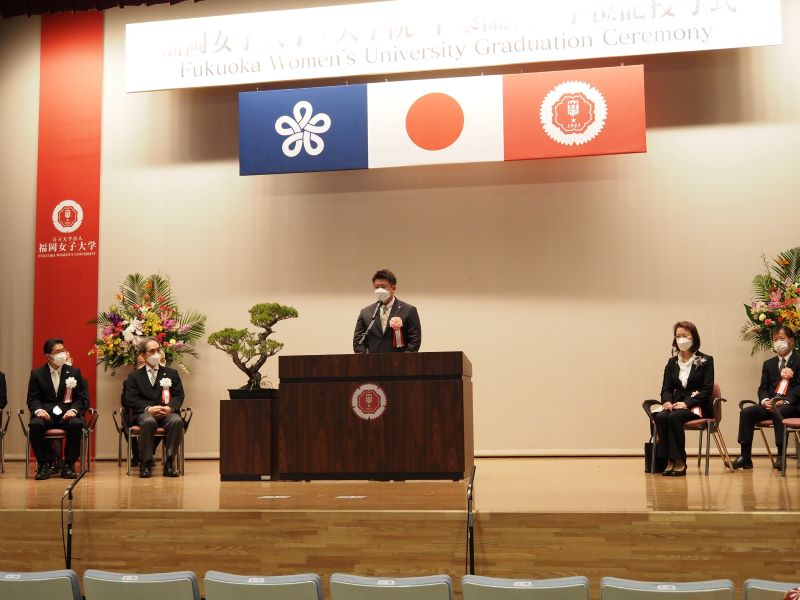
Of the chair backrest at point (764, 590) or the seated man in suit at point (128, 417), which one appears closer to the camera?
the chair backrest at point (764, 590)

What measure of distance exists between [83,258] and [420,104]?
3681 millimetres

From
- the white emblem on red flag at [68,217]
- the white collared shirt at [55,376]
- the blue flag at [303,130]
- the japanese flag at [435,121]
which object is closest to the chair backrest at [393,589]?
the white collared shirt at [55,376]

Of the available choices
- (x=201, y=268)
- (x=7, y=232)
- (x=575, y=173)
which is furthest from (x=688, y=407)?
(x=7, y=232)

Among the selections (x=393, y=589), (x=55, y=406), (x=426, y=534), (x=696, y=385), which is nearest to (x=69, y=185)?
(x=55, y=406)

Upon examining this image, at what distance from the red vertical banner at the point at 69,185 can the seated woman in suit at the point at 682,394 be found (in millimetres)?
5397

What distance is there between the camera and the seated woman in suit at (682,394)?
5.95m

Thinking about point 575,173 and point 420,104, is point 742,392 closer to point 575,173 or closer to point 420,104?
point 575,173

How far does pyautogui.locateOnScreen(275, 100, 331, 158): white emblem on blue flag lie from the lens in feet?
26.1

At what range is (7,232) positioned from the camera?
893 centimetres

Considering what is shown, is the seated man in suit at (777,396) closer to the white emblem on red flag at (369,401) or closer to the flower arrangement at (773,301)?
the flower arrangement at (773,301)

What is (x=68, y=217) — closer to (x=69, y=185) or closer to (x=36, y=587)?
(x=69, y=185)

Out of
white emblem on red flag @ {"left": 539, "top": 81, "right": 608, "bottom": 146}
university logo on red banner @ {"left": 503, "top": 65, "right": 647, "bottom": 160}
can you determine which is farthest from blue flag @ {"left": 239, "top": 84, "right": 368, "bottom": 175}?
white emblem on red flag @ {"left": 539, "top": 81, "right": 608, "bottom": 146}

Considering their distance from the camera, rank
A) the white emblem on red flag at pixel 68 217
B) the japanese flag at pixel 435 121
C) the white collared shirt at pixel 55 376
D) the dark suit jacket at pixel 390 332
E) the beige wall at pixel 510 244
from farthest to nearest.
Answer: the white emblem on red flag at pixel 68 217
the beige wall at pixel 510 244
the japanese flag at pixel 435 121
the white collared shirt at pixel 55 376
the dark suit jacket at pixel 390 332

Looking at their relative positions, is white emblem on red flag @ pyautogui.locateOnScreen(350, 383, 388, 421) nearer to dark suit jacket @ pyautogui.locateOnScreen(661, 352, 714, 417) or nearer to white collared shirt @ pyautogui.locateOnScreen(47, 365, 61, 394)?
dark suit jacket @ pyautogui.locateOnScreen(661, 352, 714, 417)
